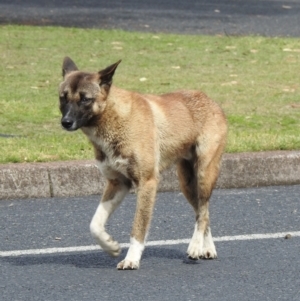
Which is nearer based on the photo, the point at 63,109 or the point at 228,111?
the point at 63,109

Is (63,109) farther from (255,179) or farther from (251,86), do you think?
(251,86)

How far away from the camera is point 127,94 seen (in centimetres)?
657

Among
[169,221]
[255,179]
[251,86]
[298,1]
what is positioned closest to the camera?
[169,221]

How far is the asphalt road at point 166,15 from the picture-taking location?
1538 centimetres

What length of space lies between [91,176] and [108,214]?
166 centimetres

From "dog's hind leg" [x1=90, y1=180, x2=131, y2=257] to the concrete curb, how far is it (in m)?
1.54

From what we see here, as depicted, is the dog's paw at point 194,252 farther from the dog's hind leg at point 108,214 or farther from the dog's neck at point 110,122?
the dog's neck at point 110,122

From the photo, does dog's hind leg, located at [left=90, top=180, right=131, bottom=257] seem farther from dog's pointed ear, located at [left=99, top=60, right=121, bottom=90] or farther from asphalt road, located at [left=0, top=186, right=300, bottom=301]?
dog's pointed ear, located at [left=99, top=60, right=121, bottom=90]

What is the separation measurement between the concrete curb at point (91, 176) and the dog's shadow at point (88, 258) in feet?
4.83

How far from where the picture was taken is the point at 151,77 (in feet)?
38.0

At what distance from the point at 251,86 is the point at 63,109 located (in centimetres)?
530

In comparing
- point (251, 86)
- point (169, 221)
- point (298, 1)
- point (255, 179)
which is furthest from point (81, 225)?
point (298, 1)

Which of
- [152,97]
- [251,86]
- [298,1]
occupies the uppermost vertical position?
[152,97]

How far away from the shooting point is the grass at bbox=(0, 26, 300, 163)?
9.01 m
